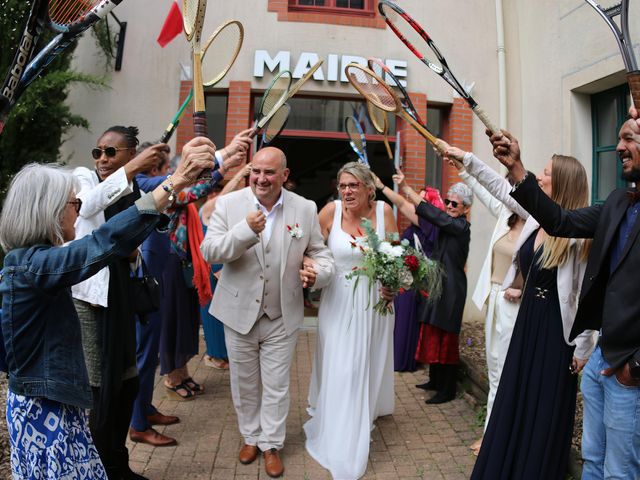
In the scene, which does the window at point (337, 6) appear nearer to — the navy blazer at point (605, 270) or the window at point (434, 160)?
the window at point (434, 160)

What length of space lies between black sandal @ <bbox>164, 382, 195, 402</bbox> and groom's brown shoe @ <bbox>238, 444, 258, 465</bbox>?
1394 mm

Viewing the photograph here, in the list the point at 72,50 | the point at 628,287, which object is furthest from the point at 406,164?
the point at 628,287

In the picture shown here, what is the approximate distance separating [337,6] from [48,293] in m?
7.29

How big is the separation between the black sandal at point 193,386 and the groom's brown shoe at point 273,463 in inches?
67.8

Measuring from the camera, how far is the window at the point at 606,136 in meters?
6.21

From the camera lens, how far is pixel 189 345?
5.37 metres

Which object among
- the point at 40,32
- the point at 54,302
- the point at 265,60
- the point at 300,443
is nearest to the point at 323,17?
the point at 265,60

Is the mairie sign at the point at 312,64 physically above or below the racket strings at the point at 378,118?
above

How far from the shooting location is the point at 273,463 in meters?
3.97

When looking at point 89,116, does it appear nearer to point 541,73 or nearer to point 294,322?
point 294,322

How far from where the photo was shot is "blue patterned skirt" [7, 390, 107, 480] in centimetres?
225

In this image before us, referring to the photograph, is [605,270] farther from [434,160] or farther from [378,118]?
[434,160]

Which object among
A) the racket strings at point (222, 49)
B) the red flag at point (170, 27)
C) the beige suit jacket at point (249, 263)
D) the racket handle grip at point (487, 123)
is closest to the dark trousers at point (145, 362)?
the beige suit jacket at point (249, 263)

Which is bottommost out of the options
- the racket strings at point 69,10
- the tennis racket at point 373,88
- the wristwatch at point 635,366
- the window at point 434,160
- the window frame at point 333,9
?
the wristwatch at point 635,366
